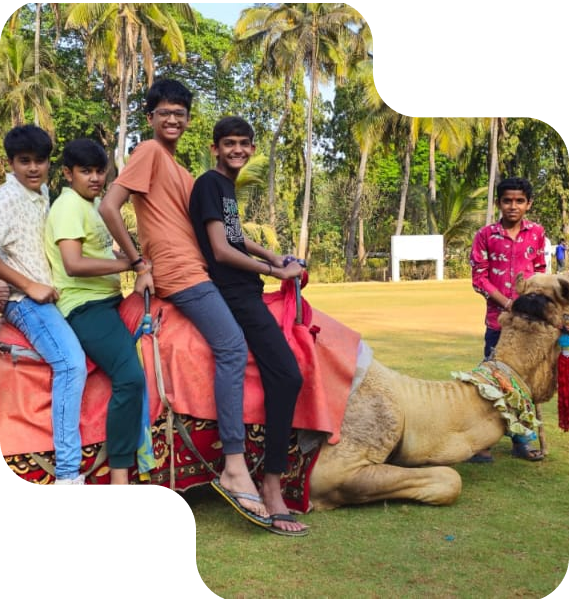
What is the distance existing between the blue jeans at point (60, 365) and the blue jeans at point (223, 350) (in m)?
0.61

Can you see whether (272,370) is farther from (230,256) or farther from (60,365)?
(60,365)

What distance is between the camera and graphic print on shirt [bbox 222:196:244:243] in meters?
4.05

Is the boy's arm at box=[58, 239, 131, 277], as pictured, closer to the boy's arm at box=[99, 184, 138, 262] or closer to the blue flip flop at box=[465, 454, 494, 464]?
the boy's arm at box=[99, 184, 138, 262]

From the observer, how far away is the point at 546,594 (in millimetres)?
3256

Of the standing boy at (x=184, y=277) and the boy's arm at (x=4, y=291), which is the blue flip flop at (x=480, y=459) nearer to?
the standing boy at (x=184, y=277)

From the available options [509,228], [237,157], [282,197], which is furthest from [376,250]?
[237,157]

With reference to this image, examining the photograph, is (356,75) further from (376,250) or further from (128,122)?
(376,250)

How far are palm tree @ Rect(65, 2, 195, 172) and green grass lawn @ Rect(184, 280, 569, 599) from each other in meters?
3.45

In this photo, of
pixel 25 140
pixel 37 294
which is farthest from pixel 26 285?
pixel 25 140

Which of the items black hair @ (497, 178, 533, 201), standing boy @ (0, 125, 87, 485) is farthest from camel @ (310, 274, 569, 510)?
standing boy @ (0, 125, 87, 485)

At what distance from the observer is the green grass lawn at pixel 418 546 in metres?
3.34

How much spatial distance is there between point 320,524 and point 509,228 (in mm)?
2653

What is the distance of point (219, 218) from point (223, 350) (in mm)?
691

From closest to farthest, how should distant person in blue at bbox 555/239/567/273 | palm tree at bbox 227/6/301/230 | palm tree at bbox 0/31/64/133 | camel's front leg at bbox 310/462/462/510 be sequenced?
camel's front leg at bbox 310/462/462/510, distant person in blue at bbox 555/239/567/273, palm tree at bbox 0/31/64/133, palm tree at bbox 227/6/301/230
